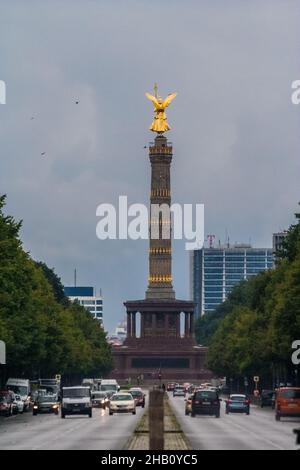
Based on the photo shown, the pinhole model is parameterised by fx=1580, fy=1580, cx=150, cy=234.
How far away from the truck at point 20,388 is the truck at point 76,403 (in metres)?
19.7

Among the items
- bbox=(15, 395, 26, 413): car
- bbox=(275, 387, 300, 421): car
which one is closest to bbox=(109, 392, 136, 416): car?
bbox=(15, 395, 26, 413): car

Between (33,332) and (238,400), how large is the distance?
2392 cm

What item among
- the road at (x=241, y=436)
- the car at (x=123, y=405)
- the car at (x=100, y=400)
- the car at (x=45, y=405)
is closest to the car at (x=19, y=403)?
the car at (x=45, y=405)

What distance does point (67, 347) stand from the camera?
573 feet

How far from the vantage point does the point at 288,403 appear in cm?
10219

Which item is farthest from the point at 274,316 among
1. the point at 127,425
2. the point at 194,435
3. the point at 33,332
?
the point at 194,435

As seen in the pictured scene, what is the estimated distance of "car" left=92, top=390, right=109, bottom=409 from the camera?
13812 centimetres

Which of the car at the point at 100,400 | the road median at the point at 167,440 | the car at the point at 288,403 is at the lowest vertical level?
the road median at the point at 167,440

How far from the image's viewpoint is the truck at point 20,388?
131500mm

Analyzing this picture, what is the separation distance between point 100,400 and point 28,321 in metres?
13.3

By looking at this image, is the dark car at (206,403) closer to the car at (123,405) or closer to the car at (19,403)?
the car at (123,405)

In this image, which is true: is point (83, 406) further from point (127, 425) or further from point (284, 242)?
point (284, 242)

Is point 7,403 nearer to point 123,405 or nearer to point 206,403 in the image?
point 123,405
